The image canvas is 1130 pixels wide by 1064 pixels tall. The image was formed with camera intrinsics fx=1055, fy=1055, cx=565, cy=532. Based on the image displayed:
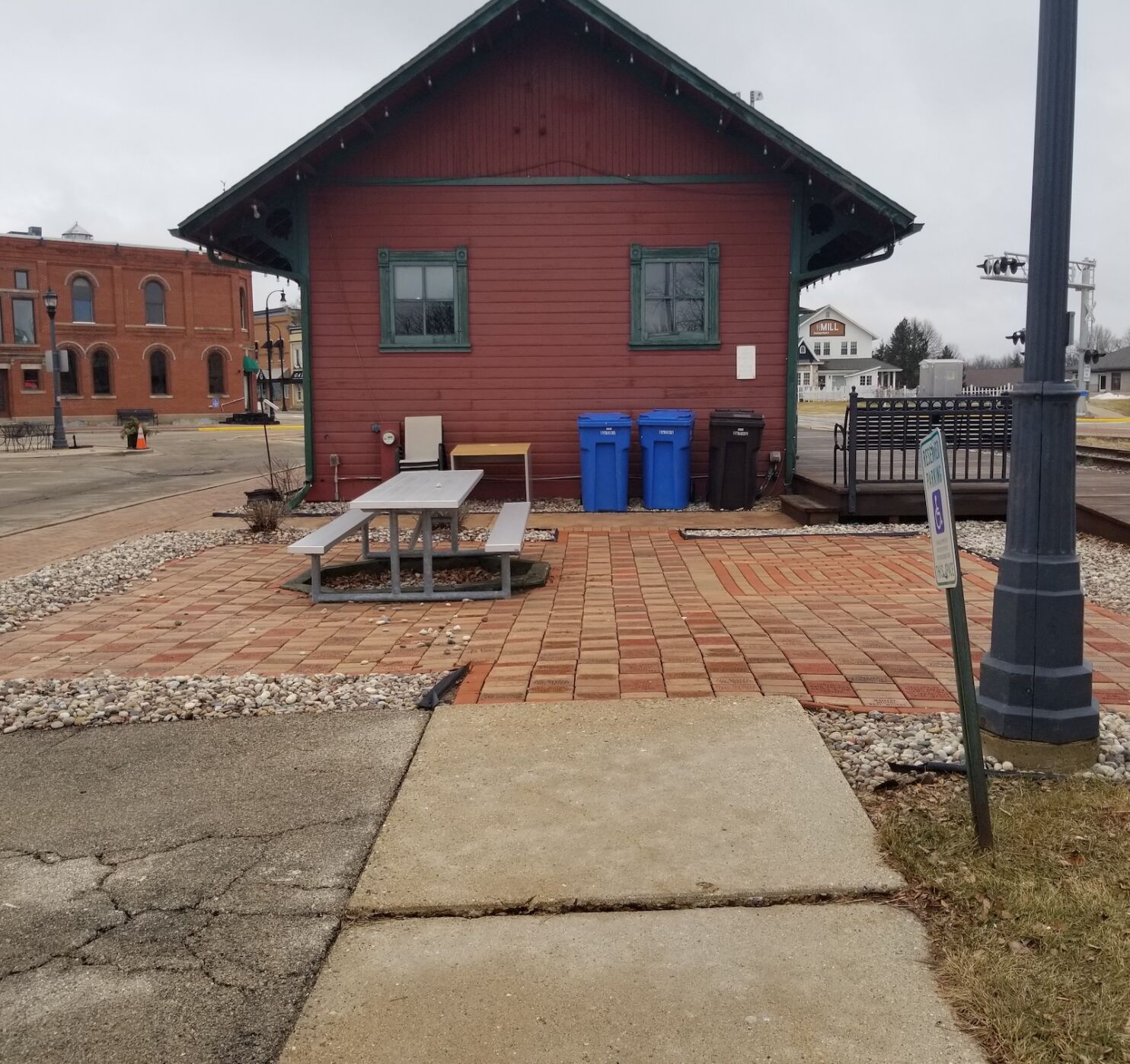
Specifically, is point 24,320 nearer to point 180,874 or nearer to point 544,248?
point 544,248

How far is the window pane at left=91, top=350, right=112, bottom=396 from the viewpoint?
5484cm

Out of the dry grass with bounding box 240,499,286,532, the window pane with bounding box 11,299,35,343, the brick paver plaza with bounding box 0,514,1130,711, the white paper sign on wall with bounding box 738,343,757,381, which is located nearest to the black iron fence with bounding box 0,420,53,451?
the window pane with bounding box 11,299,35,343

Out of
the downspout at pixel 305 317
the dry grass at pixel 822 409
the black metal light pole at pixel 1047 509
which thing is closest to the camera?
the black metal light pole at pixel 1047 509

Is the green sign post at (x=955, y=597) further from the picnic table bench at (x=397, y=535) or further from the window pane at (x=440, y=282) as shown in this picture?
the window pane at (x=440, y=282)

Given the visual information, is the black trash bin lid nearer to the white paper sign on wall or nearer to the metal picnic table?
the white paper sign on wall

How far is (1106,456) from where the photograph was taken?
699 inches

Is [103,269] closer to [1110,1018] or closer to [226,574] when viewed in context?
[226,574]

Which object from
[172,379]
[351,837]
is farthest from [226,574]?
[172,379]

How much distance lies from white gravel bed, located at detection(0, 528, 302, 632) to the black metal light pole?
20.0 feet

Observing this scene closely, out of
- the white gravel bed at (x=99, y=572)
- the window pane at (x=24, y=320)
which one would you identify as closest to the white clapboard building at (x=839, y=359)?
the window pane at (x=24, y=320)

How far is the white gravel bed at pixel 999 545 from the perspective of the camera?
7309 mm

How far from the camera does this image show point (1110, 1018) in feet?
8.21

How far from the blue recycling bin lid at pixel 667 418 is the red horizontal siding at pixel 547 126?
3014 mm

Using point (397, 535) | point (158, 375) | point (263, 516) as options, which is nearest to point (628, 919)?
point (397, 535)
